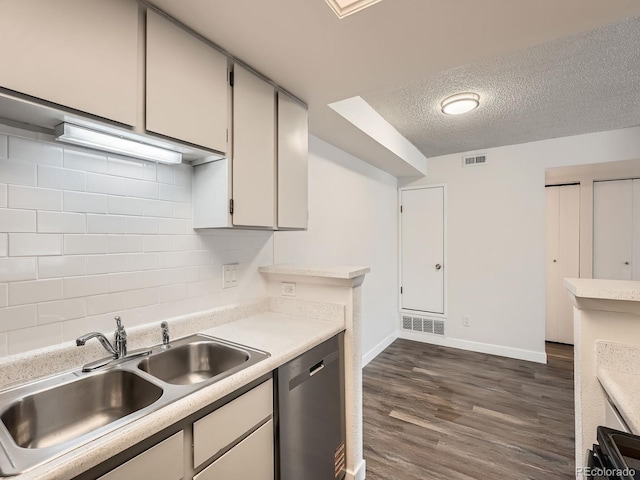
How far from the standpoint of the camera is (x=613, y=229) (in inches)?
152

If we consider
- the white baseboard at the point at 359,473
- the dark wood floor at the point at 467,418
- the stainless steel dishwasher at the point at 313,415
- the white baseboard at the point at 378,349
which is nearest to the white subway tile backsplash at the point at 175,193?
the stainless steel dishwasher at the point at 313,415

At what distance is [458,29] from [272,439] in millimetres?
1930

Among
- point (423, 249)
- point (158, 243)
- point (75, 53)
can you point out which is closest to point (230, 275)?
point (158, 243)

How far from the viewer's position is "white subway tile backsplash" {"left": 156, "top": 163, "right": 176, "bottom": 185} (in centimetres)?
151

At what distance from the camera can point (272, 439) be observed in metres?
1.31

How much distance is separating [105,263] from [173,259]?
0.31m

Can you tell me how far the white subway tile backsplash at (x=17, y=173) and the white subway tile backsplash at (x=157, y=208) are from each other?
0.41 metres

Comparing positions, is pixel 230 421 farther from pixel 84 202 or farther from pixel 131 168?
pixel 131 168

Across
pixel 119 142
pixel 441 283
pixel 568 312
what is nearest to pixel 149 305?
pixel 119 142

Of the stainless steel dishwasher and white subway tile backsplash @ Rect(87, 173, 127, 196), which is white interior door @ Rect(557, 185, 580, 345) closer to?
the stainless steel dishwasher

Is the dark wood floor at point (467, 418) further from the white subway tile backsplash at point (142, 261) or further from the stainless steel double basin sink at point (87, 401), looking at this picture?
the white subway tile backsplash at point (142, 261)

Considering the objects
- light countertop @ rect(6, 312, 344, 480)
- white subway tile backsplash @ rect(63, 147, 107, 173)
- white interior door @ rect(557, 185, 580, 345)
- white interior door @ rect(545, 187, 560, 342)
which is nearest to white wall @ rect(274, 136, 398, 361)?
light countertop @ rect(6, 312, 344, 480)

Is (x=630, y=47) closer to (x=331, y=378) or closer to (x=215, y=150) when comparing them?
(x=215, y=150)

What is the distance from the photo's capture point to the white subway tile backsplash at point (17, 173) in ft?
3.43
